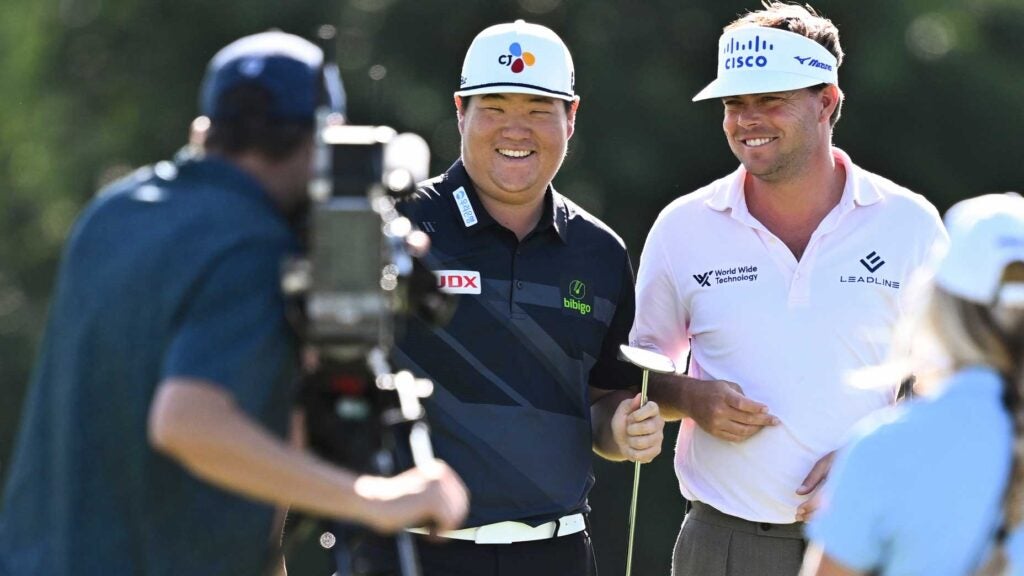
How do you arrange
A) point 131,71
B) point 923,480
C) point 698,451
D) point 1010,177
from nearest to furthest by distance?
point 923,480, point 698,451, point 1010,177, point 131,71

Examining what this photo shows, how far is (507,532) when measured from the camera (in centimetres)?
513

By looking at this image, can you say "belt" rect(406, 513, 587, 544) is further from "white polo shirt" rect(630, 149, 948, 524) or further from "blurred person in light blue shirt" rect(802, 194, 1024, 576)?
"blurred person in light blue shirt" rect(802, 194, 1024, 576)

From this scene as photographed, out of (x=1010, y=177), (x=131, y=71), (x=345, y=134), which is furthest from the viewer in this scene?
(x=131, y=71)

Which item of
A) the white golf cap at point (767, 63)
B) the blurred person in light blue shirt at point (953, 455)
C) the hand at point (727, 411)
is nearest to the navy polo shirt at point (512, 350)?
the hand at point (727, 411)

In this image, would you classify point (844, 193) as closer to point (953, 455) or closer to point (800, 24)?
point (800, 24)

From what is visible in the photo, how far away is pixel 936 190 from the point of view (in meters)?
15.7

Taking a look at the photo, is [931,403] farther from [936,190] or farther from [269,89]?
[936,190]

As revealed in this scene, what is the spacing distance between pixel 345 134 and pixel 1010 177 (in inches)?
503

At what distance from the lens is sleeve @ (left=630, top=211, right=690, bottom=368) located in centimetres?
553

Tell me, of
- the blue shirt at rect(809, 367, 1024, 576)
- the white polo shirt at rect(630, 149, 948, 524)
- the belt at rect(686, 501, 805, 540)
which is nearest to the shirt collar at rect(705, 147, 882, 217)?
the white polo shirt at rect(630, 149, 948, 524)

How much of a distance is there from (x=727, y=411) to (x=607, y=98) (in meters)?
10.1

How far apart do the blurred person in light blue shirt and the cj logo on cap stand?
7.38ft

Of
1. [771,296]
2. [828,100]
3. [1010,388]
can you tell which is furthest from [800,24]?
[1010,388]

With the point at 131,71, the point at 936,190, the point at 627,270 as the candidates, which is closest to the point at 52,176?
the point at 131,71
